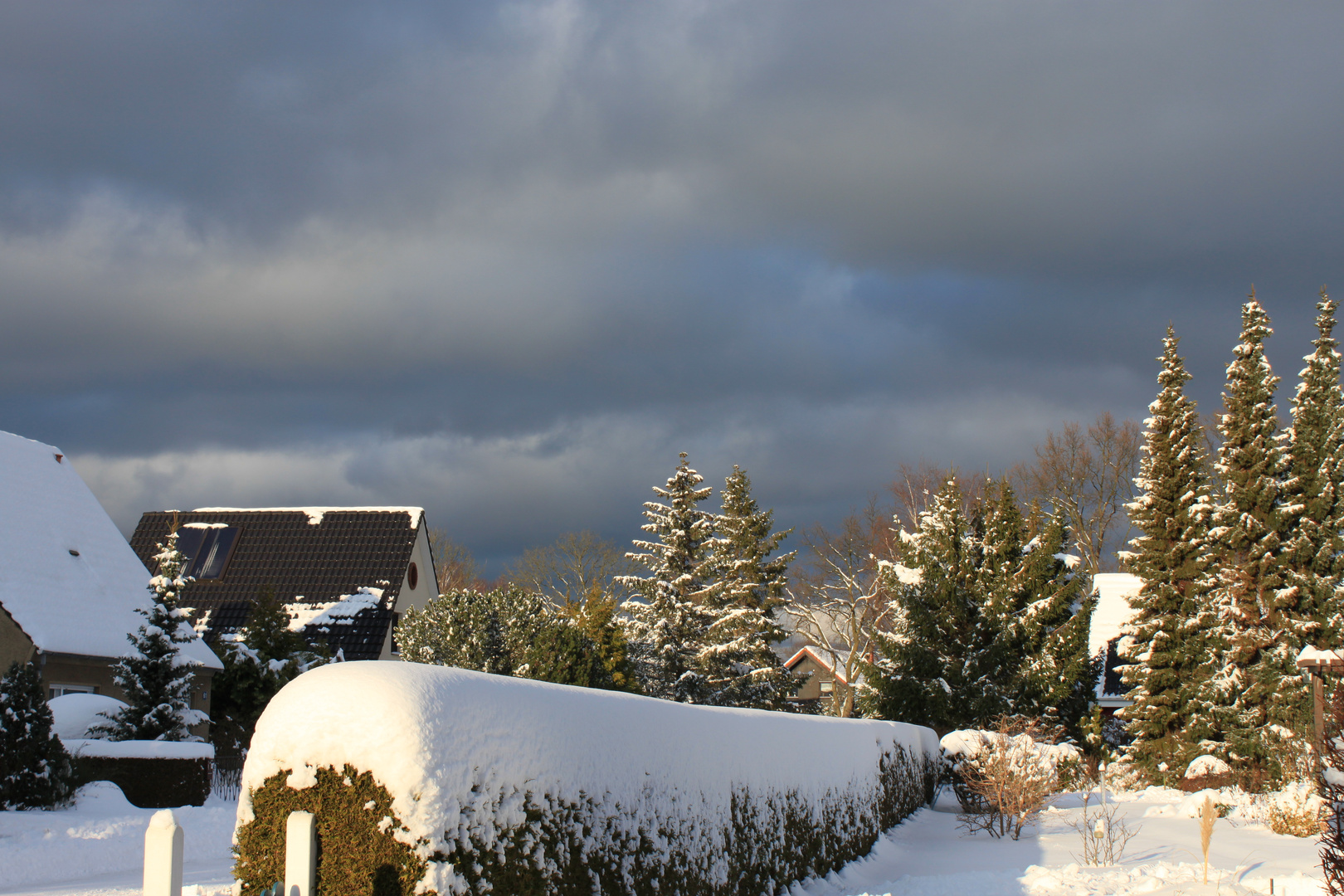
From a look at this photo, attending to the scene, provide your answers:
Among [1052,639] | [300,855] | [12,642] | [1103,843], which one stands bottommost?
[1103,843]

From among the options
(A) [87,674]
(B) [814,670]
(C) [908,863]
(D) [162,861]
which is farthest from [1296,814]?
(B) [814,670]

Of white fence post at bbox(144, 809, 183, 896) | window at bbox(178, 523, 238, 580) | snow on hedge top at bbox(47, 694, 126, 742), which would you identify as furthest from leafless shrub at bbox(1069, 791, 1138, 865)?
window at bbox(178, 523, 238, 580)

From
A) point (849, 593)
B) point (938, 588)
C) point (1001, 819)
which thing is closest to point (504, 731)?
point (1001, 819)

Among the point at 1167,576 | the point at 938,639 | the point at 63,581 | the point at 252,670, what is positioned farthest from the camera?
the point at 938,639

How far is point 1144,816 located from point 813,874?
11792 millimetres

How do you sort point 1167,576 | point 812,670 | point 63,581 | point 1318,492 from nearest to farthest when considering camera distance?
point 63,581, point 1318,492, point 1167,576, point 812,670

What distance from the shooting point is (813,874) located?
11.0 meters

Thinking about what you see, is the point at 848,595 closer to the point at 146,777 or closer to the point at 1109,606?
the point at 1109,606

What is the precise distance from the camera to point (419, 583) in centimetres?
3284

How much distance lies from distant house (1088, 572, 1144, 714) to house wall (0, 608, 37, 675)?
33358 mm

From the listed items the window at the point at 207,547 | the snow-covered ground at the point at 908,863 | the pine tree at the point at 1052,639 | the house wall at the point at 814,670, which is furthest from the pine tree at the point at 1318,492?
the house wall at the point at 814,670

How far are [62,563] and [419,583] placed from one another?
42.7 feet

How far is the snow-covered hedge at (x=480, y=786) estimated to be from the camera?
5.07 meters

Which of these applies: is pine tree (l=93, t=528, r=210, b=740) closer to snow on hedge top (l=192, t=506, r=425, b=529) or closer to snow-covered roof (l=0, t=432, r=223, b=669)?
snow-covered roof (l=0, t=432, r=223, b=669)
